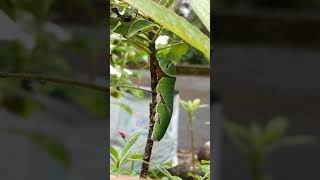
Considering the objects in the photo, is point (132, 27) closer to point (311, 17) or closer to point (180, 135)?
point (311, 17)

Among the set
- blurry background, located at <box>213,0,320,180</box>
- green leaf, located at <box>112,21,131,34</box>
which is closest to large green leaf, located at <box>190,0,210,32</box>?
blurry background, located at <box>213,0,320,180</box>

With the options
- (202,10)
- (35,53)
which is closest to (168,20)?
(202,10)

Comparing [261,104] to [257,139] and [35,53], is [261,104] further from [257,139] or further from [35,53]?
[35,53]

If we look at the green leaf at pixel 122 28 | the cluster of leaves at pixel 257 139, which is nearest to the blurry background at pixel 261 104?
the cluster of leaves at pixel 257 139

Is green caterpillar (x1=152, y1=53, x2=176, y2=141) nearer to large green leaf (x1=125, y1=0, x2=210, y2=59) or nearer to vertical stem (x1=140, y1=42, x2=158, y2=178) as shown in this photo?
vertical stem (x1=140, y1=42, x2=158, y2=178)

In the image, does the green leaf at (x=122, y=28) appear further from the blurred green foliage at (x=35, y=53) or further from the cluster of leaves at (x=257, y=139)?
the cluster of leaves at (x=257, y=139)

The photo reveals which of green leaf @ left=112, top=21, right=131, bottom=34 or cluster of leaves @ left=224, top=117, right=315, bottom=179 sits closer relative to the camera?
cluster of leaves @ left=224, top=117, right=315, bottom=179
